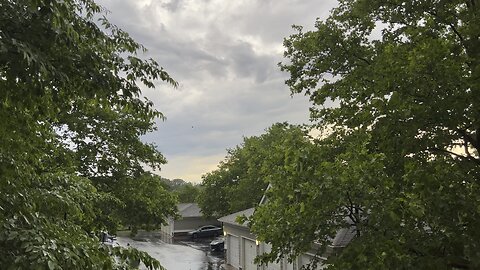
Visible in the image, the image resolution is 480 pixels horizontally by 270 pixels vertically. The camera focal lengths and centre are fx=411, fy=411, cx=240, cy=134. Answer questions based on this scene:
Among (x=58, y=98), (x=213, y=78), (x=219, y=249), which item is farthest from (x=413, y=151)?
(x=219, y=249)

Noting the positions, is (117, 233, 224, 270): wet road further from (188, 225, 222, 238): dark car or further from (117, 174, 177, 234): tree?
(188, 225, 222, 238): dark car

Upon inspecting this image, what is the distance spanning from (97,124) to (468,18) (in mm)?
11605

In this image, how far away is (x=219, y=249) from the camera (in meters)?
31.1

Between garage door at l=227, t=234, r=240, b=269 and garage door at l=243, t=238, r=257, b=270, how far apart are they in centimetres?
117

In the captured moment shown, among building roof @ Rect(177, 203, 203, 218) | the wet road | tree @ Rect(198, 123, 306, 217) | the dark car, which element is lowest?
the wet road

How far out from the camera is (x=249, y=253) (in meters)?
19.3

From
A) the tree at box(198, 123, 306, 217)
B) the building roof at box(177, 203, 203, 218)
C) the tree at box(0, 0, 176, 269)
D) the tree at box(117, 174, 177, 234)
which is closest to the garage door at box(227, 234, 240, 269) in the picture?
the tree at box(117, 174, 177, 234)

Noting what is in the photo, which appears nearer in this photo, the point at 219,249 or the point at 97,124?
the point at 97,124

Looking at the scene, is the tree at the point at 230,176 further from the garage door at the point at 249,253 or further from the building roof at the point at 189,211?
the garage door at the point at 249,253

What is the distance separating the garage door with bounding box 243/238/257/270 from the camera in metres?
18.6

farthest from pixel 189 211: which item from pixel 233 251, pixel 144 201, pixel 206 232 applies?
pixel 144 201

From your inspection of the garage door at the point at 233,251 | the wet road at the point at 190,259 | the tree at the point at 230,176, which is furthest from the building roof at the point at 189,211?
the garage door at the point at 233,251

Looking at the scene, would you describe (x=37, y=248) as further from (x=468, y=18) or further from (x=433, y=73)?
(x=468, y=18)

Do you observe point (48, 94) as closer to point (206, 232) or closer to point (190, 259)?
point (190, 259)
